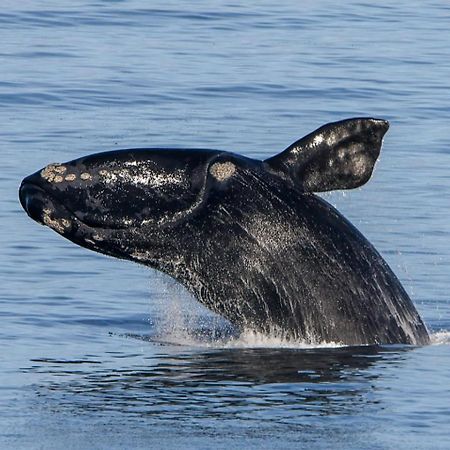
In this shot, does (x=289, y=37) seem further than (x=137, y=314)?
Yes

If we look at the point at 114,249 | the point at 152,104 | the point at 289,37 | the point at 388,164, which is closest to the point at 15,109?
the point at 152,104

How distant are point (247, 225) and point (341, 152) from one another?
3.70 ft

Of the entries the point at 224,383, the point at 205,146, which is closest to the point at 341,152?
the point at 224,383

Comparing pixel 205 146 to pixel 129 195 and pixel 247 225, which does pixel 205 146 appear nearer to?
pixel 247 225

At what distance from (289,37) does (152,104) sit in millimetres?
10862

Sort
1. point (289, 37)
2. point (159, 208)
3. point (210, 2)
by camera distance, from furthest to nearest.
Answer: point (210, 2), point (289, 37), point (159, 208)

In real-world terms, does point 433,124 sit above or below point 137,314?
above

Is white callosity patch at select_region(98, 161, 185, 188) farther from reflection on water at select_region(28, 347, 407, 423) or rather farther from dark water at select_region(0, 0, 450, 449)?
reflection on water at select_region(28, 347, 407, 423)

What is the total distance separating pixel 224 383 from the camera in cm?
1692

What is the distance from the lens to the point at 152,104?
3584cm

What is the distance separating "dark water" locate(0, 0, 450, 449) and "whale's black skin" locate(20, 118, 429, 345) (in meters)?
0.40

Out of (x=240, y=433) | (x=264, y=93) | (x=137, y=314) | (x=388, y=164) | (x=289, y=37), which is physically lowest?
(x=240, y=433)

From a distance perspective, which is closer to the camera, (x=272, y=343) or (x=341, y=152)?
(x=341, y=152)

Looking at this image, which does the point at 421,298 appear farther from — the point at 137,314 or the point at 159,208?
the point at 159,208
